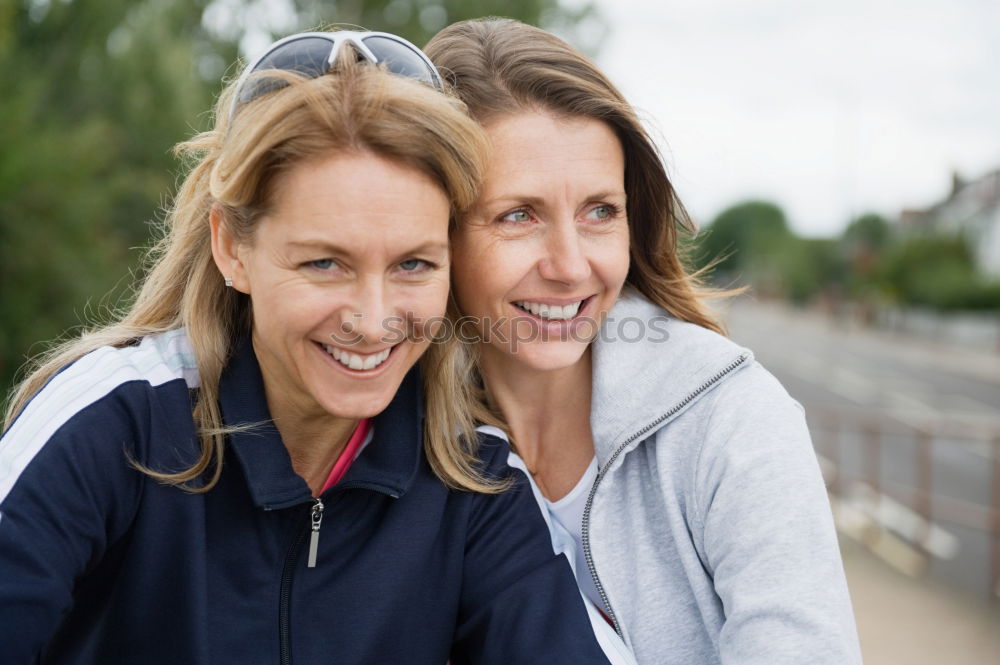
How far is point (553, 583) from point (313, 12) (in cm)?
1735

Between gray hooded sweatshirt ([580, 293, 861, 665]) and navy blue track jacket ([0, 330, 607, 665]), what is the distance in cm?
20

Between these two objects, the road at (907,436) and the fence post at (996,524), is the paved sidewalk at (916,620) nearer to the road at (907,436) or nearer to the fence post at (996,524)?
the fence post at (996,524)

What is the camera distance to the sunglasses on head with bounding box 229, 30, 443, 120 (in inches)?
75.9

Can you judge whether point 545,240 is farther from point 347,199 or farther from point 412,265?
point 347,199

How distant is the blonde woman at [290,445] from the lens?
180 cm

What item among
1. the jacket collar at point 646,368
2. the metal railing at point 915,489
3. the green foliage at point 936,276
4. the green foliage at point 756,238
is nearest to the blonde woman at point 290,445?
the jacket collar at point 646,368

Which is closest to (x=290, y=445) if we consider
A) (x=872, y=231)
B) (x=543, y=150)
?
(x=543, y=150)

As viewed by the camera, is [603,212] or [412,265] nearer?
[412,265]

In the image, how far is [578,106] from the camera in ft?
8.04

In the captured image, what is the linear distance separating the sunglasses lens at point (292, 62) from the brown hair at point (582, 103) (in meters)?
0.53

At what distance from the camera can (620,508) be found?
2361 millimetres

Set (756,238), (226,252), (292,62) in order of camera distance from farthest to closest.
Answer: (756,238) < (226,252) < (292,62)

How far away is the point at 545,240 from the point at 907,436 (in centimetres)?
1313

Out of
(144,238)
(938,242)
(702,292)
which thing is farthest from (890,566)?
(938,242)
